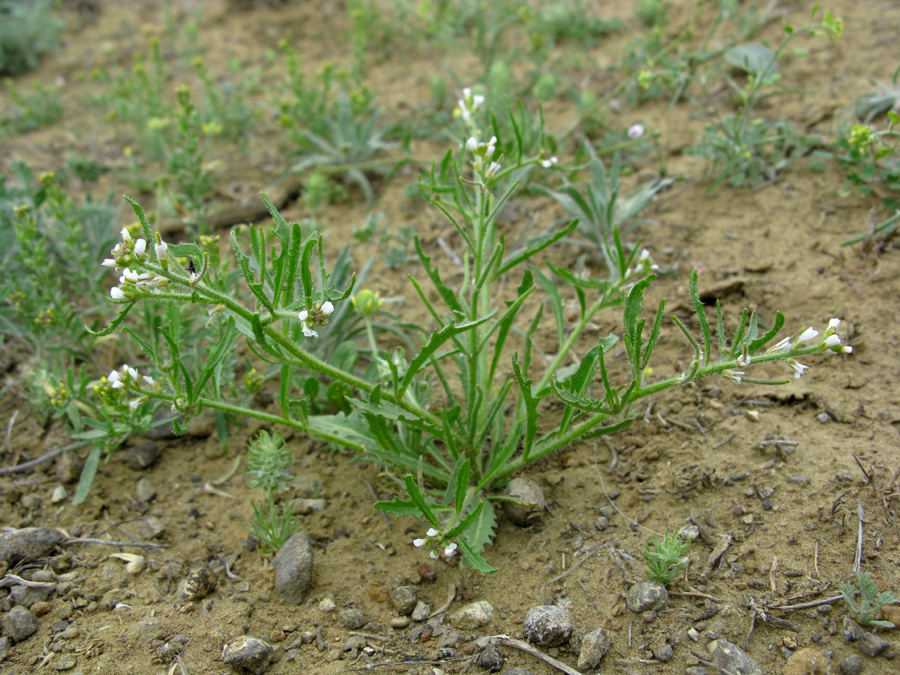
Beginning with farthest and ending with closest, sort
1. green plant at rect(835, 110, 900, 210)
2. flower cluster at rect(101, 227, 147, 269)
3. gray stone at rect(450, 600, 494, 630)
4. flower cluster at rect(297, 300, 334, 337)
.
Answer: green plant at rect(835, 110, 900, 210) < gray stone at rect(450, 600, 494, 630) < flower cluster at rect(297, 300, 334, 337) < flower cluster at rect(101, 227, 147, 269)

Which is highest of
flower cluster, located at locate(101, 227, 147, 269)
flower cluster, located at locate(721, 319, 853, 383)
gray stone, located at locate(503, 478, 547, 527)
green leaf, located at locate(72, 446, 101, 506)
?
flower cluster, located at locate(101, 227, 147, 269)

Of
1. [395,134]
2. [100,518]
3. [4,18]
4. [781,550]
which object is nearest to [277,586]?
[100,518]

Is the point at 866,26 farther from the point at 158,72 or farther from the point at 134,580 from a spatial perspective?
the point at 134,580

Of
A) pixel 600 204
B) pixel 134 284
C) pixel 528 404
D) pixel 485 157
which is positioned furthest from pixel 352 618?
pixel 600 204

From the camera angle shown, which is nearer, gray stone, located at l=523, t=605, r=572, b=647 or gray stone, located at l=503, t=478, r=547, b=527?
gray stone, located at l=523, t=605, r=572, b=647

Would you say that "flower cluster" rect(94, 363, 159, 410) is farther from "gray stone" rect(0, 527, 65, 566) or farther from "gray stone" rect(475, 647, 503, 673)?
"gray stone" rect(475, 647, 503, 673)

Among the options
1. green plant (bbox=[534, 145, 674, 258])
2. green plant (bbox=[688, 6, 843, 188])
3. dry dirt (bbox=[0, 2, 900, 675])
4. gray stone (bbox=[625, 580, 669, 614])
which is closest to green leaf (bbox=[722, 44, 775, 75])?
green plant (bbox=[688, 6, 843, 188])
